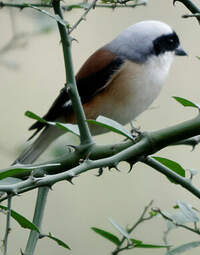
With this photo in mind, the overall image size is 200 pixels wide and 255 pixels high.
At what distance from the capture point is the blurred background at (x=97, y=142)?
3543 millimetres

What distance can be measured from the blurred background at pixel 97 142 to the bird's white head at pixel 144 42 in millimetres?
1020

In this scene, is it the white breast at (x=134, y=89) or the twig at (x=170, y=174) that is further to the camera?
the white breast at (x=134, y=89)

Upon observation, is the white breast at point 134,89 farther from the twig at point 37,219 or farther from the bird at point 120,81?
the twig at point 37,219

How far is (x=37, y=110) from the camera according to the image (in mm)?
3844

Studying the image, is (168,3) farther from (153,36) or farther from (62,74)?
(153,36)

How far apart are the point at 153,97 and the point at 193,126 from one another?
5.05ft

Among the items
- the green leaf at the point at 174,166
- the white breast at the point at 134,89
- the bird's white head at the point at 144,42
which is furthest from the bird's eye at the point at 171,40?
the green leaf at the point at 174,166

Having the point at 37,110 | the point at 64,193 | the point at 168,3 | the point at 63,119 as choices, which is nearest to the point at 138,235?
the point at 64,193

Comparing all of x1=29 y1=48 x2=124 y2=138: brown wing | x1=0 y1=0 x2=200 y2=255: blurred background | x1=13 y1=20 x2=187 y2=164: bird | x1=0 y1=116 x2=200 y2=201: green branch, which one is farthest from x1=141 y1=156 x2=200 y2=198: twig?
x1=0 y1=0 x2=200 y2=255: blurred background

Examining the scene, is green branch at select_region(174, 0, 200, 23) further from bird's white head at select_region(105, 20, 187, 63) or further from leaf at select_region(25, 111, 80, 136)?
bird's white head at select_region(105, 20, 187, 63)

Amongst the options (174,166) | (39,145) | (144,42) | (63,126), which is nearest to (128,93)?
(144,42)

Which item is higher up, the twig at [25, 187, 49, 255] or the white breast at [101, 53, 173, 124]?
the twig at [25, 187, 49, 255]

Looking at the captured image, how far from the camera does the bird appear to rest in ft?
7.73

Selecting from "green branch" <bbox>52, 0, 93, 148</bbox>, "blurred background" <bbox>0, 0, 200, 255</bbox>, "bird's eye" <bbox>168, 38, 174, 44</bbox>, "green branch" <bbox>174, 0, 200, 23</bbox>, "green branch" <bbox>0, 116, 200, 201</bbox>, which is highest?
"green branch" <bbox>174, 0, 200, 23</bbox>
